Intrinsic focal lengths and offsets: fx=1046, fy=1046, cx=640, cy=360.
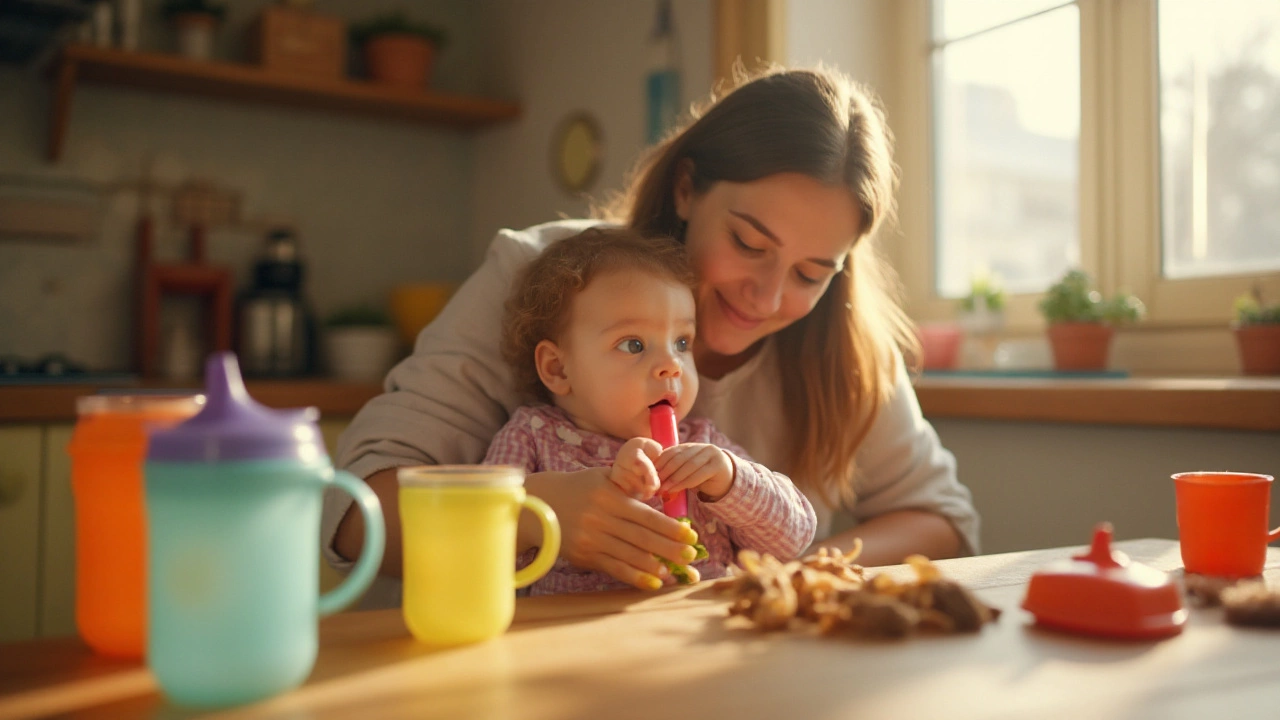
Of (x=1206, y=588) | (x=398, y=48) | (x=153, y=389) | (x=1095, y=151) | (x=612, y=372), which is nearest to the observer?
(x=1206, y=588)

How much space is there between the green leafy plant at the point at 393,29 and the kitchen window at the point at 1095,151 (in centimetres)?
134

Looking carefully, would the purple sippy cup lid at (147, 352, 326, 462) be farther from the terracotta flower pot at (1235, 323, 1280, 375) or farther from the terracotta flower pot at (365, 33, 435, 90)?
the terracotta flower pot at (365, 33, 435, 90)

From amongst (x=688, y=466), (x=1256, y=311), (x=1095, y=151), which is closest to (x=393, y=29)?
(x=1095, y=151)

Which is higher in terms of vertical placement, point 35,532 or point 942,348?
point 942,348

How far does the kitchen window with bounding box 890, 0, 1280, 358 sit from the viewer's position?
6.04ft

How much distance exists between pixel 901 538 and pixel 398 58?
7.14 ft

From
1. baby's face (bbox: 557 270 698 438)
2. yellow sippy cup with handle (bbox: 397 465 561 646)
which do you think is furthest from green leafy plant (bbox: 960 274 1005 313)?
yellow sippy cup with handle (bbox: 397 465 561 646)

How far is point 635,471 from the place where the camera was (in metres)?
0.87

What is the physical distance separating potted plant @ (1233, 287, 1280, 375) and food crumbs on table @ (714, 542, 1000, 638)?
1.15m

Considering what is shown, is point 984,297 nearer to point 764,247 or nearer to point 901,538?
point 901,538

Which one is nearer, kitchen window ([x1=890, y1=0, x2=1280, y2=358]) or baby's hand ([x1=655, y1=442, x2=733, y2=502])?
baby's hand ([x1=655, y1=442, x2=733, y2=502])

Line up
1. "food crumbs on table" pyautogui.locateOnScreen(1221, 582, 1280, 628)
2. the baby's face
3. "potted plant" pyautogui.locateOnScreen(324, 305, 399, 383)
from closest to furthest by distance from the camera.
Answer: "food crumbs on table" pyautogui.locateOnScreen(1221, 582, 1280, 628)
the baby's face
"potted plant" pyautogui.locateOnScreen(324, 305, 399, 383)

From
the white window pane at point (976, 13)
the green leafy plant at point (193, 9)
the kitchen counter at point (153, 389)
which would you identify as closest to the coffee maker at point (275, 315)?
the kitchen counter at point (153, 389)

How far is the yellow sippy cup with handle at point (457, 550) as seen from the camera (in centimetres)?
66
